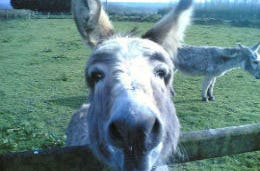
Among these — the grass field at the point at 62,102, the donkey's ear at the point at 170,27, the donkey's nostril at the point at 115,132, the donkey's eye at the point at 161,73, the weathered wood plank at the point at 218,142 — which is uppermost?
the donkey's ear at the point at 170,27

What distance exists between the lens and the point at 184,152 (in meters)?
1.94

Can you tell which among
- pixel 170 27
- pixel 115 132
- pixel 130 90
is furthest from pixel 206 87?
pixel 115 132

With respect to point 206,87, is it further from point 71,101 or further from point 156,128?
point 156,128

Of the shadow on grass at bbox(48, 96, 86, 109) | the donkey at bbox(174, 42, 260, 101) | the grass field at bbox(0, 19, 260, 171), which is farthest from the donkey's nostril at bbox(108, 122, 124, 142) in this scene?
the donkey at bbox(174, 42, 260, 101)

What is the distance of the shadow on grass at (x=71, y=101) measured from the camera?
7.17 meters

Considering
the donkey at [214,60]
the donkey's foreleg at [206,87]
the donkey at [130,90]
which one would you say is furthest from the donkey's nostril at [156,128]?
the donkey at [214,60]

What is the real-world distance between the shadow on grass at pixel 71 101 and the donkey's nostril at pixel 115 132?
569 centimetres

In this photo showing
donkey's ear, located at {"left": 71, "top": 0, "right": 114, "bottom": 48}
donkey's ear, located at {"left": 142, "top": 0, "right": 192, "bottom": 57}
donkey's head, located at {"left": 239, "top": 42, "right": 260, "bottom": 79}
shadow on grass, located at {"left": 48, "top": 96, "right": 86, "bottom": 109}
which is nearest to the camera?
donkey's ear, located at {"left": 71, "top": 0, "right": 114, "bottom": 48}

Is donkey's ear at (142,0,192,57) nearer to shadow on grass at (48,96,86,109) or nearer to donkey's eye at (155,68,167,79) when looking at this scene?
donkey's eye at (155,68,167,79)

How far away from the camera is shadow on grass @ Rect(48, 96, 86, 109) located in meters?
7.17

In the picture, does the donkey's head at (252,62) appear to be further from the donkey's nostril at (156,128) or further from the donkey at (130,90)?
the donkey's nostril at (156,128)

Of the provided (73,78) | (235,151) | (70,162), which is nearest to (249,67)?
(73,78)

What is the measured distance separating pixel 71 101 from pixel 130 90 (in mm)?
6116

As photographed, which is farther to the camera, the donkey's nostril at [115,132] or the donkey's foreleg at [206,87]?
the donkey's foreleg at [206,87]
